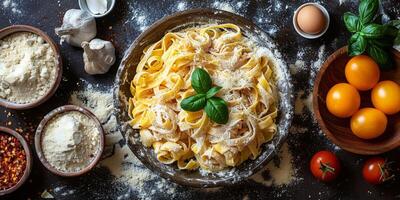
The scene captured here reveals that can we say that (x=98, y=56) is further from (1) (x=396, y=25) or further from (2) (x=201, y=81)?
(1) (x=396, y=25)

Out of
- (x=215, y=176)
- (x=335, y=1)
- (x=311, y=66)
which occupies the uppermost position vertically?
(x=335, y=1)

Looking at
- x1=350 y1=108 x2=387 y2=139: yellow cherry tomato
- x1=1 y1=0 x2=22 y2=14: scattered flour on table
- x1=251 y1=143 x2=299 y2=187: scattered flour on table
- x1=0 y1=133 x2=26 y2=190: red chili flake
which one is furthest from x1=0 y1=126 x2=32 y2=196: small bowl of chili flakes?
x1=350 y1=108 x2=387 y2=139: yellow cherry tomato

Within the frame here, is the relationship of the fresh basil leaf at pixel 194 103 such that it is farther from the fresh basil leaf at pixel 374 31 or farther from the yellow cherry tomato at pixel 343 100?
the fresh basil leaf at pixel 374 31

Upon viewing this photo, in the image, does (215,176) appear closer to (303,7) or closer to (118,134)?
(118,134)

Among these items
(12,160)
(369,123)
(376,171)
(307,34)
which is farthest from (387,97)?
(12,160)

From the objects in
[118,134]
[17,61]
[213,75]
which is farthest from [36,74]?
[213,75]
